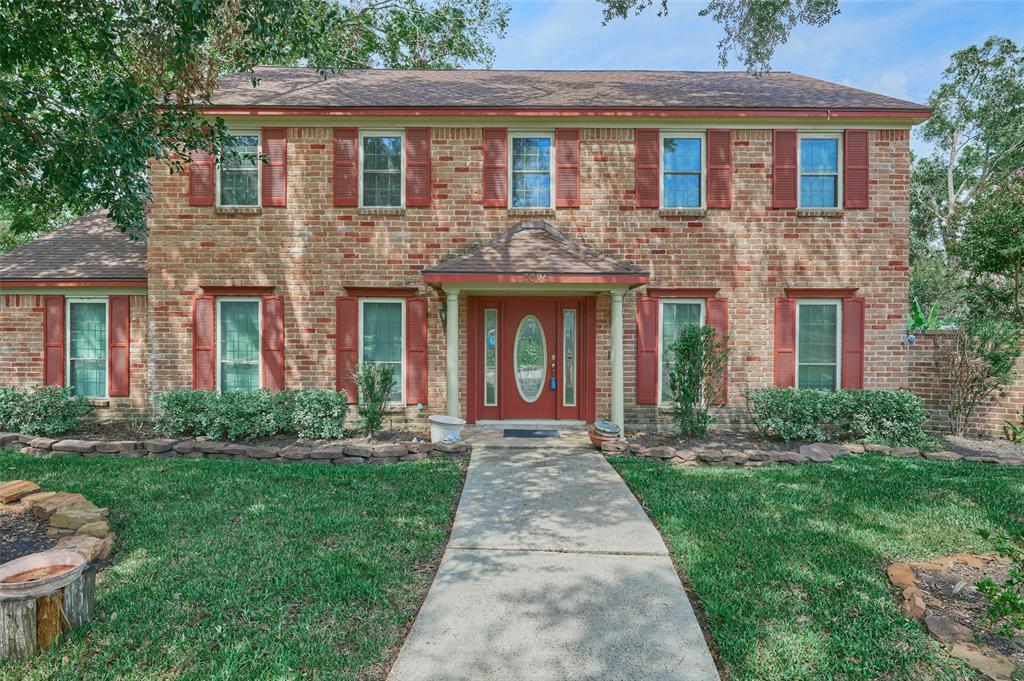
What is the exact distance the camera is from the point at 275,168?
347 inches

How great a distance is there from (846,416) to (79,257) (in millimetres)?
14354

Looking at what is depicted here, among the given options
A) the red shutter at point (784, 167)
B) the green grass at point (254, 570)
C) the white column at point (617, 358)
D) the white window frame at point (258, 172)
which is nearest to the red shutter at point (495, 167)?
the white column at point (617, 358)

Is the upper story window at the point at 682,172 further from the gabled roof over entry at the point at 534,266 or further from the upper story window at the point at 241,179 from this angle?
the upper story window at the point at 241,179

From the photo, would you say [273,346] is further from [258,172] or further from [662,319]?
[662,319]

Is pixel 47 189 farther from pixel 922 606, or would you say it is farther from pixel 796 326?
pixel 796 326

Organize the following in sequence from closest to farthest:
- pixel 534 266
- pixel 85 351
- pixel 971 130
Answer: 1. pixel 534 266
2. pixel 85 351
3. pixel 971 130

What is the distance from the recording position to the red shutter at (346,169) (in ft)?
28.9

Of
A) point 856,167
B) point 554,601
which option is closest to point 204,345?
point 554,601

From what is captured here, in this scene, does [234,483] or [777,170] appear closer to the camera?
[234,483]

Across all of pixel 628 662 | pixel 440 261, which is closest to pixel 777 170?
pixel 440 261

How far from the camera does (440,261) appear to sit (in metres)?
8.84

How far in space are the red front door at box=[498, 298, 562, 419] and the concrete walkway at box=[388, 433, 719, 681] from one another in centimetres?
369

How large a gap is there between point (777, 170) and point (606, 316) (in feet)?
13.1

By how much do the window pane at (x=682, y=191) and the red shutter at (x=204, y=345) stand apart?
8.42m
